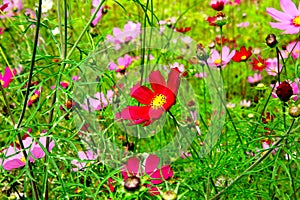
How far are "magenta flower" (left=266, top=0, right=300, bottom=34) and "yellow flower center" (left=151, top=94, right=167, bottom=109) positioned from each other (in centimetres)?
31

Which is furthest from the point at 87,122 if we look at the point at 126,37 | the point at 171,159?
the point at 126,37

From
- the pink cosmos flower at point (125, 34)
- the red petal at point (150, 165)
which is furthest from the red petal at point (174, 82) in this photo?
the pink cosmos flower at point (125, 34)

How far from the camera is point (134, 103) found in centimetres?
118

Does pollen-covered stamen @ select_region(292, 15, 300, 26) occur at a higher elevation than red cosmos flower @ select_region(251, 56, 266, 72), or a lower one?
higher

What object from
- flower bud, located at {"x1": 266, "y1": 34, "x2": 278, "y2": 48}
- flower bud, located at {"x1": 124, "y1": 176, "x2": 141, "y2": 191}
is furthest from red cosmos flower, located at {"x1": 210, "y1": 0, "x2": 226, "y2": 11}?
flower bud, located at {"x1": 124, "y1": 176, "x2": 141, "y2": 191}

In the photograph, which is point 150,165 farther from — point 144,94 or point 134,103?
point 134,103

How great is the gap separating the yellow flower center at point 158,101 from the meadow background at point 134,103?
0.29 ft

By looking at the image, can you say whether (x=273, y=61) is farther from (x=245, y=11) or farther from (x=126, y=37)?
(x=245, y=11)

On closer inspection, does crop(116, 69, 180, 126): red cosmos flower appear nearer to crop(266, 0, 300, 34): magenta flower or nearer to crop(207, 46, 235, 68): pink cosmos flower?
crop(266, 0, 300, 34): magenta flower

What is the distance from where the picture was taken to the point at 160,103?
828mm

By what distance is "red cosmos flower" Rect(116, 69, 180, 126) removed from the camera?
0.75 metres

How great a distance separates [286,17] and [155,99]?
390 mm

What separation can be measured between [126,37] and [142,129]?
67cm

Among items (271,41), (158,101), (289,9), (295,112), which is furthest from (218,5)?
(295,112)
